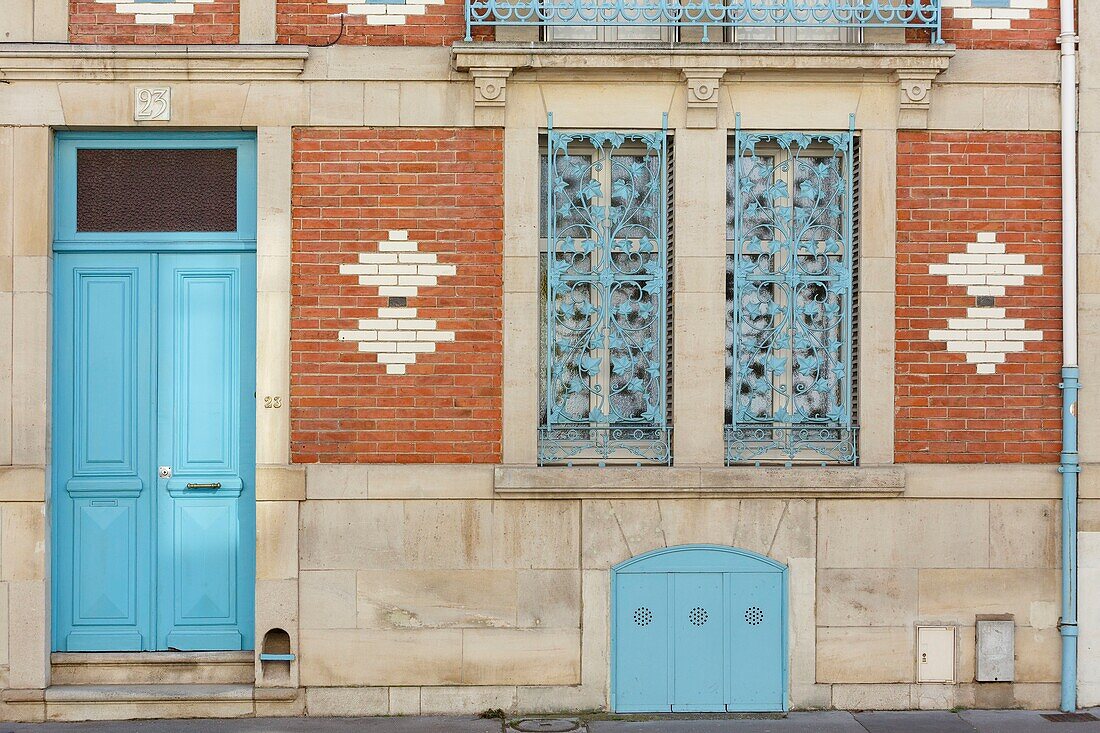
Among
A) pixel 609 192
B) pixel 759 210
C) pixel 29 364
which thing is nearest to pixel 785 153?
pixel 759 210

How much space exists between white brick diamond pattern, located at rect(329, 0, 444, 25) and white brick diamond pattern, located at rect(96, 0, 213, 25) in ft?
2.97

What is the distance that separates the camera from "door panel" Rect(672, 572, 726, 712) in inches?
277

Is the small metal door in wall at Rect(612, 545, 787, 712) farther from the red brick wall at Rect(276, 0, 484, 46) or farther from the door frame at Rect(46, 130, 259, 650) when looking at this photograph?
the red brick wall at Rect(276, 0, 484, 46)

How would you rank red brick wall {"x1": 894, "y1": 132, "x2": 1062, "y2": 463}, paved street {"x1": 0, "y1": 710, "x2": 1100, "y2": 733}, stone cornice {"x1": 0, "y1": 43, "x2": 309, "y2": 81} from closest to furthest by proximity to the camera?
paved street {"x1": 0, "y1": 710, "x2": 1100, "y2": 733}, stone cornice {"x1": 0, "y1": 43, "x2": 309, "y2": 81}, red brick wall {"x1": 894, "y1": 132, "x2": 1062, "y2": 463}

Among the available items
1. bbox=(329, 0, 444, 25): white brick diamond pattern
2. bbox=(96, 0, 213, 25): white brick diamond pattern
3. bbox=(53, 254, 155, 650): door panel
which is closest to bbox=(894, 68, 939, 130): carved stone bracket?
bbox=(329, 0, 444, 25): white brick diamond pattern

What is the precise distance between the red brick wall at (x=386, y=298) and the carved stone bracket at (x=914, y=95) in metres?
2.55

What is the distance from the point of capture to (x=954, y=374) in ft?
23.2

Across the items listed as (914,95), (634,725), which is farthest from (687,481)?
(914,95)

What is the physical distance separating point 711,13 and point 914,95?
1382mm

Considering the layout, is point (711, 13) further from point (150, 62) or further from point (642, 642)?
point (642, 642)

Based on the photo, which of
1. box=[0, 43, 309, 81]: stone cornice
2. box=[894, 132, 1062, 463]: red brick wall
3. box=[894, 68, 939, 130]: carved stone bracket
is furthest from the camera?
box=[894, 132, 1062, 463]: red brick wall

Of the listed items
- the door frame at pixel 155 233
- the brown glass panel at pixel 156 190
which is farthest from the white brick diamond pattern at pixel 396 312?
the brown glass panel at pixel 156 190

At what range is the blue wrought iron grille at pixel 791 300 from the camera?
710 cm

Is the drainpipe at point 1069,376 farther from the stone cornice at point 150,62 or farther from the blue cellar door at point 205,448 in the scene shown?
the blue cellar door at point 205,448
